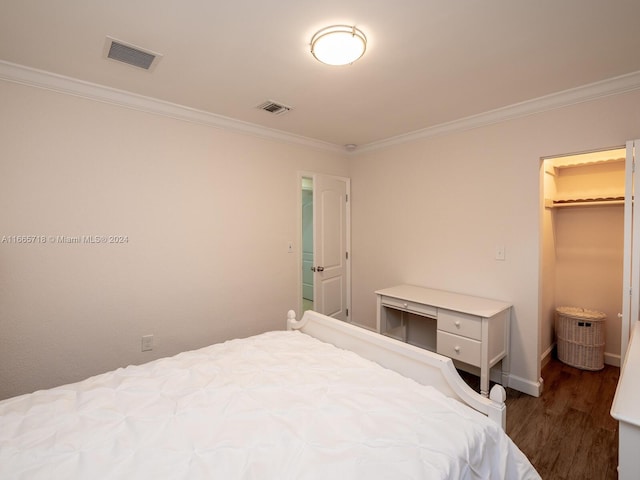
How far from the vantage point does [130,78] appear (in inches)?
82.4

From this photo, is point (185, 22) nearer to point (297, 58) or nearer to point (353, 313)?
point (297, 58)

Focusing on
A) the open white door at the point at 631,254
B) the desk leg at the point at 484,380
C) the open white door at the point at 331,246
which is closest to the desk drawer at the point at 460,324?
the desk leg at the point at 484,380

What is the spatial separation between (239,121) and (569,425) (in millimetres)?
3589

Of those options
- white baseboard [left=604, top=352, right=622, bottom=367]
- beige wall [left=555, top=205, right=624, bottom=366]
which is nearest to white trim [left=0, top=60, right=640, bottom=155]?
beige wall [left=555, top=205, right=624, bottom=366]

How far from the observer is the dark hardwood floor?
179 cm

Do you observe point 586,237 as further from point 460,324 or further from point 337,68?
point 337,68

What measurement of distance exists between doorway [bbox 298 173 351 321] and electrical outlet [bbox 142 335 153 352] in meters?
1.56

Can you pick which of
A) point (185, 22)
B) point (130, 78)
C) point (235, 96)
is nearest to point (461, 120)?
point (235, 96)

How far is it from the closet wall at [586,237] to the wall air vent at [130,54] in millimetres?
3365

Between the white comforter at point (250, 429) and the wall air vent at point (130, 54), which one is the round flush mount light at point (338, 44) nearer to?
the wall air vent at point (130, 54)

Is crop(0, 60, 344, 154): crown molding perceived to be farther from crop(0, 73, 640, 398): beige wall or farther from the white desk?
the white desk

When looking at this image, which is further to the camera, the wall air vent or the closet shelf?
the closet shelf

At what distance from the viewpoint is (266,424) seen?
1162mm

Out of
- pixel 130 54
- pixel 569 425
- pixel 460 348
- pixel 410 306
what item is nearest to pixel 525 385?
pixel 569 425
